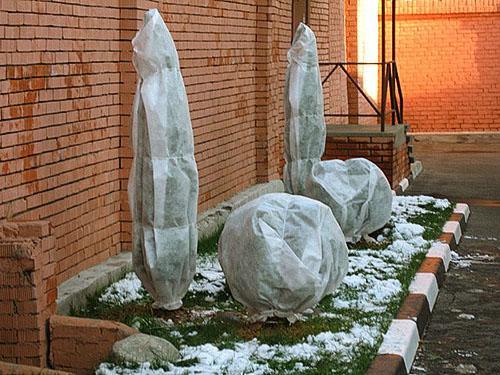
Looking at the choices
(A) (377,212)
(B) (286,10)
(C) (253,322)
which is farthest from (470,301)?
(B) (286,10)

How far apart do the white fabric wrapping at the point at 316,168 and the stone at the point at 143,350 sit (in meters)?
4.01

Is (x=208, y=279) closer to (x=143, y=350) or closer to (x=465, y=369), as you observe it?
(x=465, y=369)

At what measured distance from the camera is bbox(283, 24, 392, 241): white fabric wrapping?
10.2m

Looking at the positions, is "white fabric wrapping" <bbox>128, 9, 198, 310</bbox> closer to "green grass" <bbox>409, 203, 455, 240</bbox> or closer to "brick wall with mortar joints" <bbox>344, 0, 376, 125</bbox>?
"green grass" <bbox>409, 203, 455, 240</bbox>

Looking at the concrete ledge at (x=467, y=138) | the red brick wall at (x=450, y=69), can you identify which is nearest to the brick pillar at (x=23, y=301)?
the concrete ledge at (x=467, y=138)

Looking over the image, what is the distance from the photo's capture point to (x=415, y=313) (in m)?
7.94

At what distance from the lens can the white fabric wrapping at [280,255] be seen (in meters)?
6.90

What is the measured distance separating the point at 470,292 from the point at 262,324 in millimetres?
2647

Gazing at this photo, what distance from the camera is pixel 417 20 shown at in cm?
2325

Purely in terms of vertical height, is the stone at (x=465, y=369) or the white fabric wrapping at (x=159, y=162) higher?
the white fabric wrapping at (x=159, y=162)

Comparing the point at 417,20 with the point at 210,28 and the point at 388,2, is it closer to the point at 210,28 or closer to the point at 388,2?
the point at 388,2

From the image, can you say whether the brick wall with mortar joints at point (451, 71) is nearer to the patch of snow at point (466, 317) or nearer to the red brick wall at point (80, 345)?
the patch of snow at point (466, 317)

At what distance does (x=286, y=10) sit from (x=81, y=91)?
6526 mm

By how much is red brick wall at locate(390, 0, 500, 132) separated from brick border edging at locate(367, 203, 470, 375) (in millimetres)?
11898
